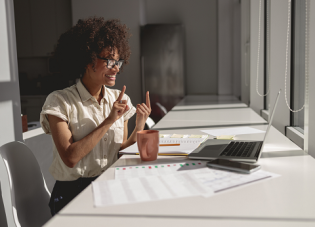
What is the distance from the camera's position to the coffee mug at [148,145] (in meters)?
1.06

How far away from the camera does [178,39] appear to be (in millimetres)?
4777

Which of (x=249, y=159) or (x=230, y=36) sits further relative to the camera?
(x=230, y=36)

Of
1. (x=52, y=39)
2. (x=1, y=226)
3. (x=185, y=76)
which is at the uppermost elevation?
(x=52, y=39)

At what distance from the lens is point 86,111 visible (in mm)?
1387

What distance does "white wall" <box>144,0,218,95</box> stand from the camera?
5199 millimetres

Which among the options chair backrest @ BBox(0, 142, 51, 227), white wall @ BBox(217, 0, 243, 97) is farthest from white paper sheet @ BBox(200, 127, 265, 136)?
white wall @ BBox(217, 0, 243, 97)

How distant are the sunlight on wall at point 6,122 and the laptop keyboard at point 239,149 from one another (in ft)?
4.41

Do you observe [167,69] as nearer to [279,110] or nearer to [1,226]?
[279,110]

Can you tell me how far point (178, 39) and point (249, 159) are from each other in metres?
3.99

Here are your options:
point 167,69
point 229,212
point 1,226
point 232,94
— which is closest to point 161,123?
point 1,226

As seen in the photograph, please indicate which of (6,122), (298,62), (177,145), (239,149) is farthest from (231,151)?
(6,122)

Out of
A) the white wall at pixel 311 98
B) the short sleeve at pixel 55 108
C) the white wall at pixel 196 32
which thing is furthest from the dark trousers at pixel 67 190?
the white wall at pixel 196 32

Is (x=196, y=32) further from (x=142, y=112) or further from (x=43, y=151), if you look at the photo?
(x=142, y=112)

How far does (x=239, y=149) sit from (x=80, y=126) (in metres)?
0.70
